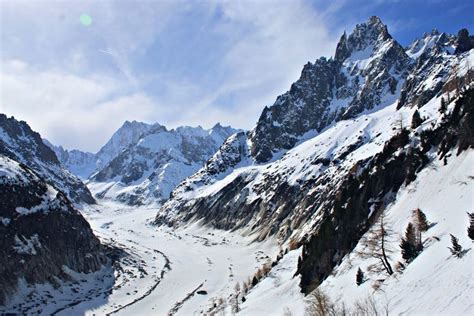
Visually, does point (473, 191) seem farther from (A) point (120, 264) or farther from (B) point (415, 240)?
(A) point (120, 264)

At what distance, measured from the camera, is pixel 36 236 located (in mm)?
111125

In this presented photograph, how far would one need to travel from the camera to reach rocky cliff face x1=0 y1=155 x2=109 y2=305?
9956 cm

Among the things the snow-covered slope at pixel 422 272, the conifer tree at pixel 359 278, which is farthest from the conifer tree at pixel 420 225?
the conifer tree at pixel 359 278

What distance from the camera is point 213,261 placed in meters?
140

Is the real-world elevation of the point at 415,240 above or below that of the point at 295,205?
below

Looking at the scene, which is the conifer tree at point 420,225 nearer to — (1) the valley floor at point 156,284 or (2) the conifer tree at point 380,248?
(2) the conifer tree at point 380,248

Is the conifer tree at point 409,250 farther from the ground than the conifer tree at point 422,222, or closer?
closer

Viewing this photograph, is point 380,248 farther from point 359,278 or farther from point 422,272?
point 422,272

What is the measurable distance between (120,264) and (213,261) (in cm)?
2963

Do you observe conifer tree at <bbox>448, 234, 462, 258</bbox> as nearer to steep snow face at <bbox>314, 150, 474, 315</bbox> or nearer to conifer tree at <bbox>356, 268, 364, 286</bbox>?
steep snow face at <bbox>314, 150, 474, 315</bbox>

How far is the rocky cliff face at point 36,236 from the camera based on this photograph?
327 ft

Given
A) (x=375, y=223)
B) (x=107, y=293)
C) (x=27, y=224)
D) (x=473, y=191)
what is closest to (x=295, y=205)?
(x=107, y=293)

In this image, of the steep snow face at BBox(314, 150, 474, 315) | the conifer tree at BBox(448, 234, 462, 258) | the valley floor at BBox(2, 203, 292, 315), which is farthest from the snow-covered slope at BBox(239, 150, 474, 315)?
the valley floor at BBox(2, 203, 292, 315)

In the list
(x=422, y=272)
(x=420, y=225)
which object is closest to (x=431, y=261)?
(x=422, y=272)
